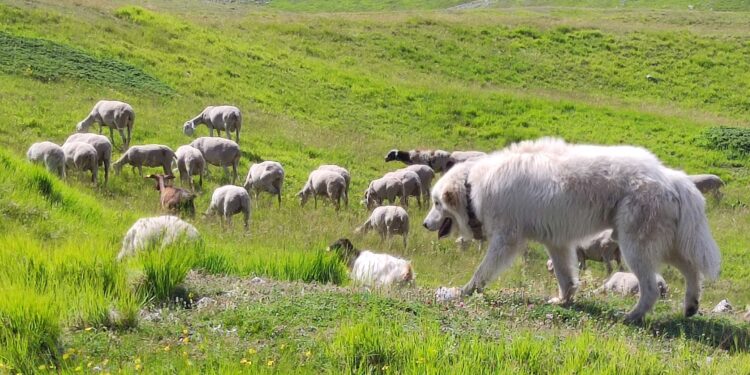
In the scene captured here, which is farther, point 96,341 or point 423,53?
point 423,53

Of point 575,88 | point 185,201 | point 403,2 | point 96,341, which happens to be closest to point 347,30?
point 575,88

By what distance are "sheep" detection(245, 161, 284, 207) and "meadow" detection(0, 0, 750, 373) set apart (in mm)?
663

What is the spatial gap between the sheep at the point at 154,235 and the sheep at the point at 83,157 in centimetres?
804

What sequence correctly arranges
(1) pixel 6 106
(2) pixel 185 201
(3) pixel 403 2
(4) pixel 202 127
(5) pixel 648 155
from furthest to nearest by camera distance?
(3) pixel 403 2 → (4) pixel 202 127 → (1) pixel 6 106 → (2) pixel 185 201 → (5) pixel 648 155

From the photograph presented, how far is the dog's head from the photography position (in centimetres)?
890

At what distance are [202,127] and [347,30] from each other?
2155cm

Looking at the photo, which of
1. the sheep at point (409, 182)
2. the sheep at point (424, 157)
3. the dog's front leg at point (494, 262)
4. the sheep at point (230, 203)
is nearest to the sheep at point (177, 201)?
the sheep at point (230, 203)

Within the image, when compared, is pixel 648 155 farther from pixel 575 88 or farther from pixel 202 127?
pixel 575 88

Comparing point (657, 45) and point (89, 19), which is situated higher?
point (89, 19)

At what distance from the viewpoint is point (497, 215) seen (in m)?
8.38

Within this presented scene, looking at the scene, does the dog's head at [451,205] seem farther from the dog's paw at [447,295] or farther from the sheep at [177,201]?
the sheep at [177,201]

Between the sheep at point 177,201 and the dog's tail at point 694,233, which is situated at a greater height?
the dog's tail at point 694,233

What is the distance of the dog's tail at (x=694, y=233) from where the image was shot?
25.4ft

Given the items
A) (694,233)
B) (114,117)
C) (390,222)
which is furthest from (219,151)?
(694,233)
